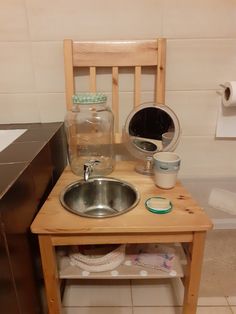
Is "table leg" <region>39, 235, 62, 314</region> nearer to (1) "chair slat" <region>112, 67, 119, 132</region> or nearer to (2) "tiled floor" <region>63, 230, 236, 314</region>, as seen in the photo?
(2) "tiled floor" <region>63, 230, 236, 314</region>

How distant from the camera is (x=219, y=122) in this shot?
1078 millimetres

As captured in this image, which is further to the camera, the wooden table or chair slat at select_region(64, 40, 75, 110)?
chair slat at select_region(64, 40, 75, 110)

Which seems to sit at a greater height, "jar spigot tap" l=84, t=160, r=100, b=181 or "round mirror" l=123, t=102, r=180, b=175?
"round mirror" l=123, t=102, r=180, b=175

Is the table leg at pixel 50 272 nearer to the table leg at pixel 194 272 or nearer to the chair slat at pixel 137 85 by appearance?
the table leg at pixel 194 272

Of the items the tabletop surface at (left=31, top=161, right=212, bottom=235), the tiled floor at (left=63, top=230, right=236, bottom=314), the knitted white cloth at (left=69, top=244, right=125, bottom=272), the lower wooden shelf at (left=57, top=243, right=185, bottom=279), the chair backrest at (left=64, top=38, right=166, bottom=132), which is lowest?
the tiled floor at (left=63, top=230, right=236, bottom=314)

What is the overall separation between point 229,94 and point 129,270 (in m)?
0.70

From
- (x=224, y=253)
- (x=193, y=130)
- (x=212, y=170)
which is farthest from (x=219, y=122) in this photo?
(x=224, y=253)

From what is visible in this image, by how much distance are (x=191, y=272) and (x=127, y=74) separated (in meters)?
0.71

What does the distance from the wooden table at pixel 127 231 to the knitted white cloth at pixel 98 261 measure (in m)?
0.09

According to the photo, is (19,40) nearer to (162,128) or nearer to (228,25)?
(162,128)

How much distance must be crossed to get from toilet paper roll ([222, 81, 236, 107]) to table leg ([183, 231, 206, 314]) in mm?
522

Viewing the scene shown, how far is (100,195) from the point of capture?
88 cm

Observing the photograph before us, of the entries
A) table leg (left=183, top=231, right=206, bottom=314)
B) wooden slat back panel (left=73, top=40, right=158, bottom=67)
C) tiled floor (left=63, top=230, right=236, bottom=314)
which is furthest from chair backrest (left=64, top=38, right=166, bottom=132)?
tiled floor (left=63, top=230, right=236, bottom=314)

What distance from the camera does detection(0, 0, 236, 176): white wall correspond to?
3.03 feet
